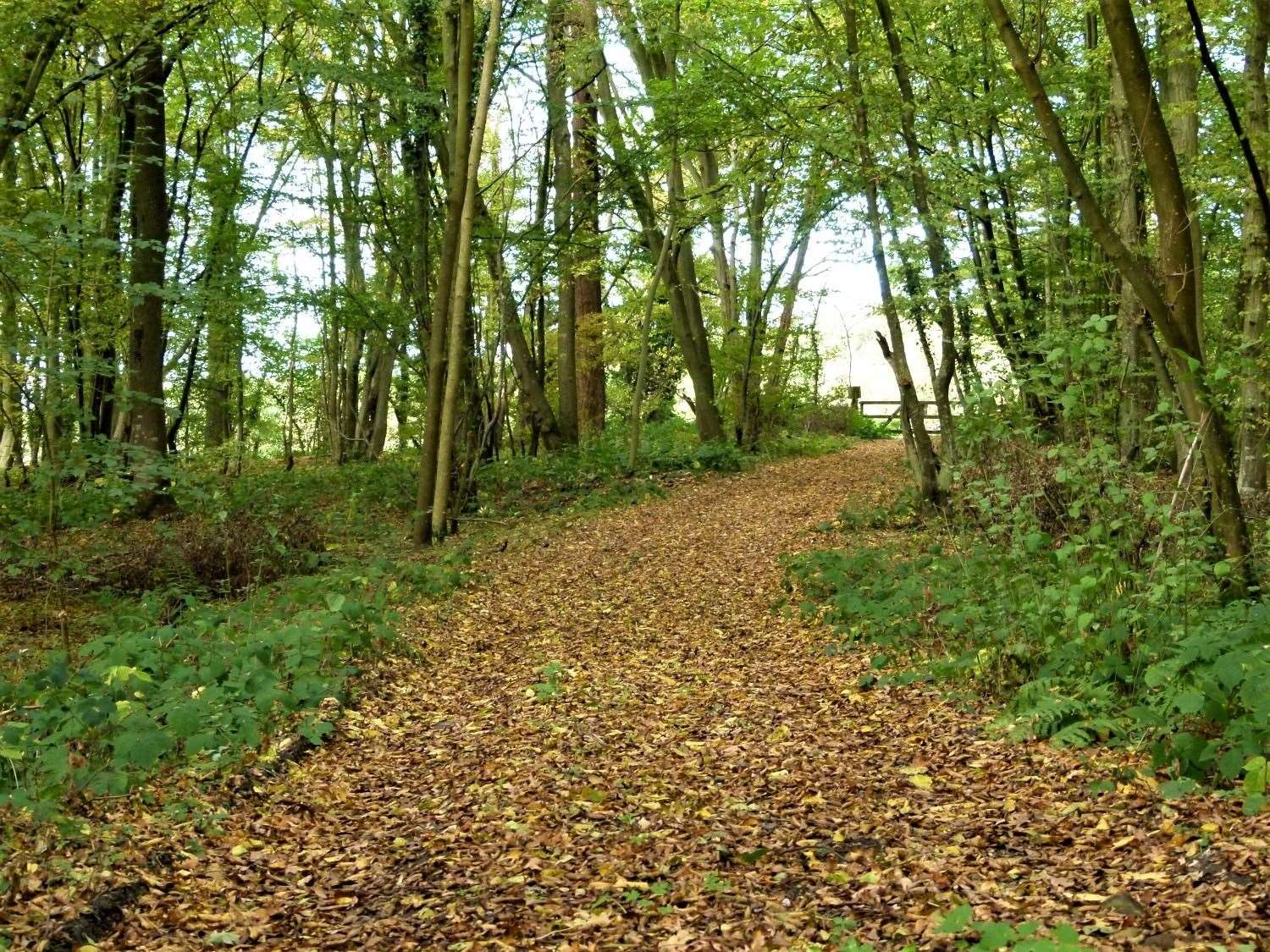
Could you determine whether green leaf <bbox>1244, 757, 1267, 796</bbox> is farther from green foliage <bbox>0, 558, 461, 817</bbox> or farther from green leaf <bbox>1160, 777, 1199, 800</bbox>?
green foliage <bbox>0, 558, 461, 817</bbox>

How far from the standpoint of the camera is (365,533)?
11.5 metres

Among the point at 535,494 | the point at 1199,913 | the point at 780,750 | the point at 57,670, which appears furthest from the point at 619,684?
the point at 535,494

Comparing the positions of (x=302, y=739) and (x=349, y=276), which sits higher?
(x=349, y=276)

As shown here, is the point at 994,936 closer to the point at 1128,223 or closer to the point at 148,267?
the point at 1128,223

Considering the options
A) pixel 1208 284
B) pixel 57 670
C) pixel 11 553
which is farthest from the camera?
pixel 1208 284

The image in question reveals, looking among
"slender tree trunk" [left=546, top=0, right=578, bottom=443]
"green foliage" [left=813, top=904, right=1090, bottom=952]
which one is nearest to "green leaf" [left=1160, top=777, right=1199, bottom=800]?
"green foliage" [left=813, top=904, right=1090, bottom=952]

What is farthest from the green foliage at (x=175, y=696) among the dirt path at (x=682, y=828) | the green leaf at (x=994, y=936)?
the green leaf at (x=994, y=936)

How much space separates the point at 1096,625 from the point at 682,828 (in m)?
2.11

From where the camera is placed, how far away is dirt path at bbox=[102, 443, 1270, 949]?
10.5ft

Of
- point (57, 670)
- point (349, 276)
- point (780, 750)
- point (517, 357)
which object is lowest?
point (780, 750)

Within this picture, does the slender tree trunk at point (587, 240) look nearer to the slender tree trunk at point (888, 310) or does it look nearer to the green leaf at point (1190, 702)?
the slender tree trunk at point (888, 310)

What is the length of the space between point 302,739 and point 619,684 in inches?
73.8

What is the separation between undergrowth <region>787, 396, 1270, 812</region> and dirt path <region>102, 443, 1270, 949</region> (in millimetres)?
236

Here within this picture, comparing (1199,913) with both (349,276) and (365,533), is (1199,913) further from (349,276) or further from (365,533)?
(349,276)
